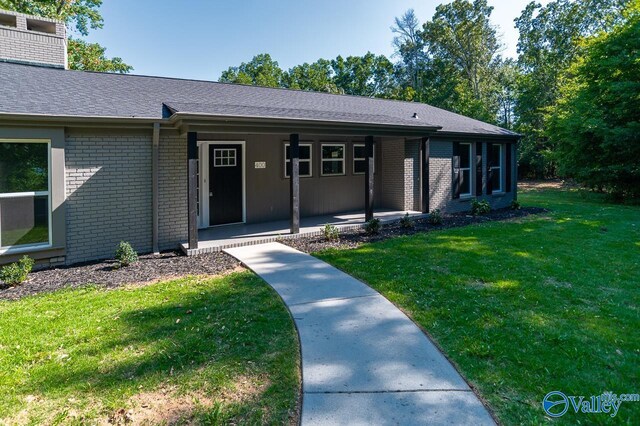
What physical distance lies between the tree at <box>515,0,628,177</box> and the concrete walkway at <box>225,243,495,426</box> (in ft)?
84.5

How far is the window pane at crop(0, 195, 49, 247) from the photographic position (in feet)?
20.5

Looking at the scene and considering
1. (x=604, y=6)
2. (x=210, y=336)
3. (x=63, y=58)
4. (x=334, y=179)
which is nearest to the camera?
(x=210, y=336)

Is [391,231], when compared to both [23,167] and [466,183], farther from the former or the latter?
[23,167]

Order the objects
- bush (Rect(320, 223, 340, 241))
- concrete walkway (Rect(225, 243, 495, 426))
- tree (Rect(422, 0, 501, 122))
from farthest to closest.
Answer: tree (Rect(422, 0, 501, 122)) → bush (Rect(320, 223, 340, 241)) → concrete walkway (Rect(225, 243, 495, 426))

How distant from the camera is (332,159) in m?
11.5

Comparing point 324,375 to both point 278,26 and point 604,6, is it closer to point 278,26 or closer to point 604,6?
point 278,26

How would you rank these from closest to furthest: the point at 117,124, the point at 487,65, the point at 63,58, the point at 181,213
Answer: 1. the point at 117,124
2. the point at 181,213
3. the point at 63,58
4. the point at 487,65

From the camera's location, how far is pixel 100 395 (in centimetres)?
293

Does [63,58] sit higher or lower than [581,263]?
higher

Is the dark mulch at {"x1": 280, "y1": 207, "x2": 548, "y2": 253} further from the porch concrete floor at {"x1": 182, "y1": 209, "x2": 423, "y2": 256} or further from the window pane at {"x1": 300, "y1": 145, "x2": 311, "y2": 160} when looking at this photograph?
the window pane at {"x1": 300, "y1": 145, "x2": 311, "y2": 160}

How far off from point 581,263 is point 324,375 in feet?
17.4

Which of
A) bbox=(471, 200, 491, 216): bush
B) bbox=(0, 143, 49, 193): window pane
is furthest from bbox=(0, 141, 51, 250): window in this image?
bbox=(471, 200, 491, 216): bush

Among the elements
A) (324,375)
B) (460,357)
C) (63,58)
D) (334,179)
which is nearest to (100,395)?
(324,375)

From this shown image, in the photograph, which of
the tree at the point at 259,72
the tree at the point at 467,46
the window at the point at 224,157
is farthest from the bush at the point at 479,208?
the tree at the point at 259,72
